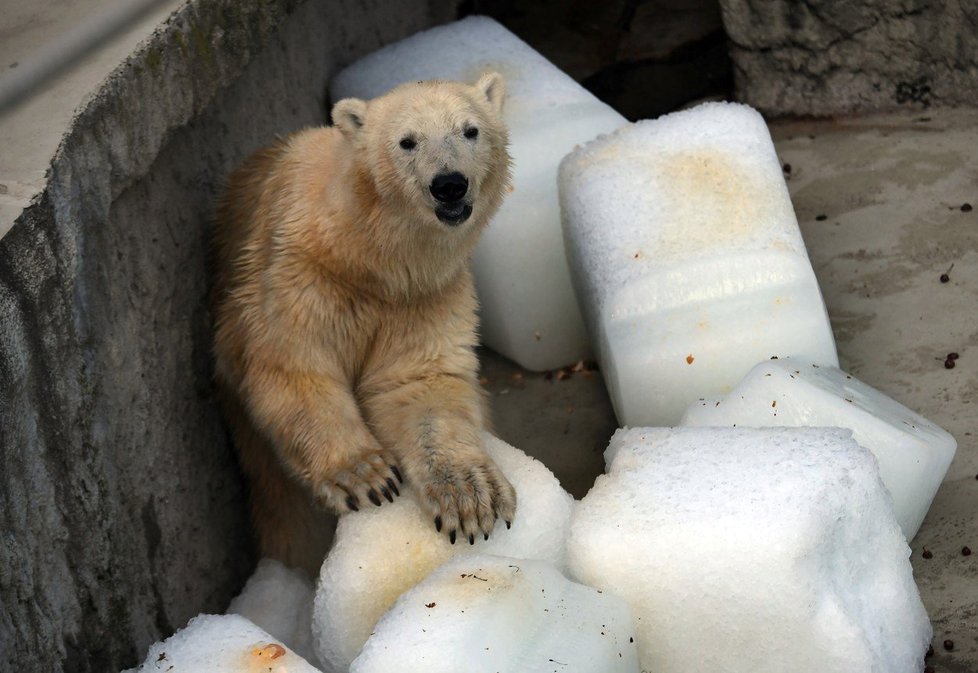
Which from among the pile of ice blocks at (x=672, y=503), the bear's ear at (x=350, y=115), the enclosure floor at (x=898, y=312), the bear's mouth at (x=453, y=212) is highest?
the bear's ear at (x=350, y=115)

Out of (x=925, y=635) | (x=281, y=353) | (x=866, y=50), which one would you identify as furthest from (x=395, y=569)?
(x=866, y=50)

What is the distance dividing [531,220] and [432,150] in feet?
3.68

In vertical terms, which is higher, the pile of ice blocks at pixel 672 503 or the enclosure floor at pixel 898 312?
the pile of ice blocks at pixel 672 503

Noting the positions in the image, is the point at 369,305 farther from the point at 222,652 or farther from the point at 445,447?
the point at 222,652

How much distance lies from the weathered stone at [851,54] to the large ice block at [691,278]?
5.29 feet

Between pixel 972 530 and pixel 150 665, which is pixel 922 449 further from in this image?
pixel 150 665

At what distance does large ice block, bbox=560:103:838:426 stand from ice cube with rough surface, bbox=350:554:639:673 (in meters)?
1.02

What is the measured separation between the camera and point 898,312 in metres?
4.06

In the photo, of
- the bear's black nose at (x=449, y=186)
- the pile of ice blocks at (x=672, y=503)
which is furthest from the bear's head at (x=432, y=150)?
the pile of ice blocks at (x=672, y=503)

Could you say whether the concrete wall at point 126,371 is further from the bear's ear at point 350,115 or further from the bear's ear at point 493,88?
the bear's ear at point 493,88

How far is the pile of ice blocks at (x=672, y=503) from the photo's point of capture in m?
2.53

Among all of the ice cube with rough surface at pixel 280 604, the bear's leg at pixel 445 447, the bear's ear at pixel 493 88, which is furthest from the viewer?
Result: the bear's ear at pixel 493 88

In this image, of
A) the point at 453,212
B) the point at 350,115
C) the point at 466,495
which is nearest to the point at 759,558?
the point at 466,495

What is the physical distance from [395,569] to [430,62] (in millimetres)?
2438
